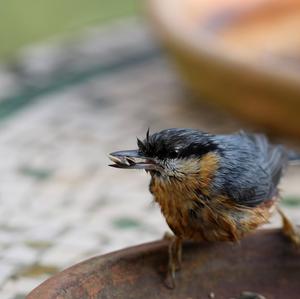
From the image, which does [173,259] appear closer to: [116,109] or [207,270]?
[207,270]

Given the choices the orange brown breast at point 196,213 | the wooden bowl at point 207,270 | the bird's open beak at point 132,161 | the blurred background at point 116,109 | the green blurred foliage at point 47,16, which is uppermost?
the green blurred foliage at point 47,16

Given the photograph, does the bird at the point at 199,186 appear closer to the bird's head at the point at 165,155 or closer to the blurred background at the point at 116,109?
the bird's head at the point at 165,155

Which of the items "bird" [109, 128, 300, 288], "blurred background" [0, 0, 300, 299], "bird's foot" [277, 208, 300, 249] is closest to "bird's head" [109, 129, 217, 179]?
"bird" [109, 128, 300, 288]

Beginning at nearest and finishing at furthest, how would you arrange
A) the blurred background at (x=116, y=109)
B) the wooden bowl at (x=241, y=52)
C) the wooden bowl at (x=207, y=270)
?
the wooden bowl at (x=207, y=270), the blurred background at (x=116, y=109), the wooden bowl at (x=241, y=52)

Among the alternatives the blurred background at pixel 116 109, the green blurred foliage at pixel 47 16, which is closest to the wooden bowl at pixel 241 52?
the blurred background at pixel 116 109

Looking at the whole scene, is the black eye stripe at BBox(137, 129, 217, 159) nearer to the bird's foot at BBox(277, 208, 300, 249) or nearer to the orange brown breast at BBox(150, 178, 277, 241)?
the orange brown breast at BBox(150, 178, 277, 241)

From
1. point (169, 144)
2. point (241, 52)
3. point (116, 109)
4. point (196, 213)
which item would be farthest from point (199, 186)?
point (116, 109)
